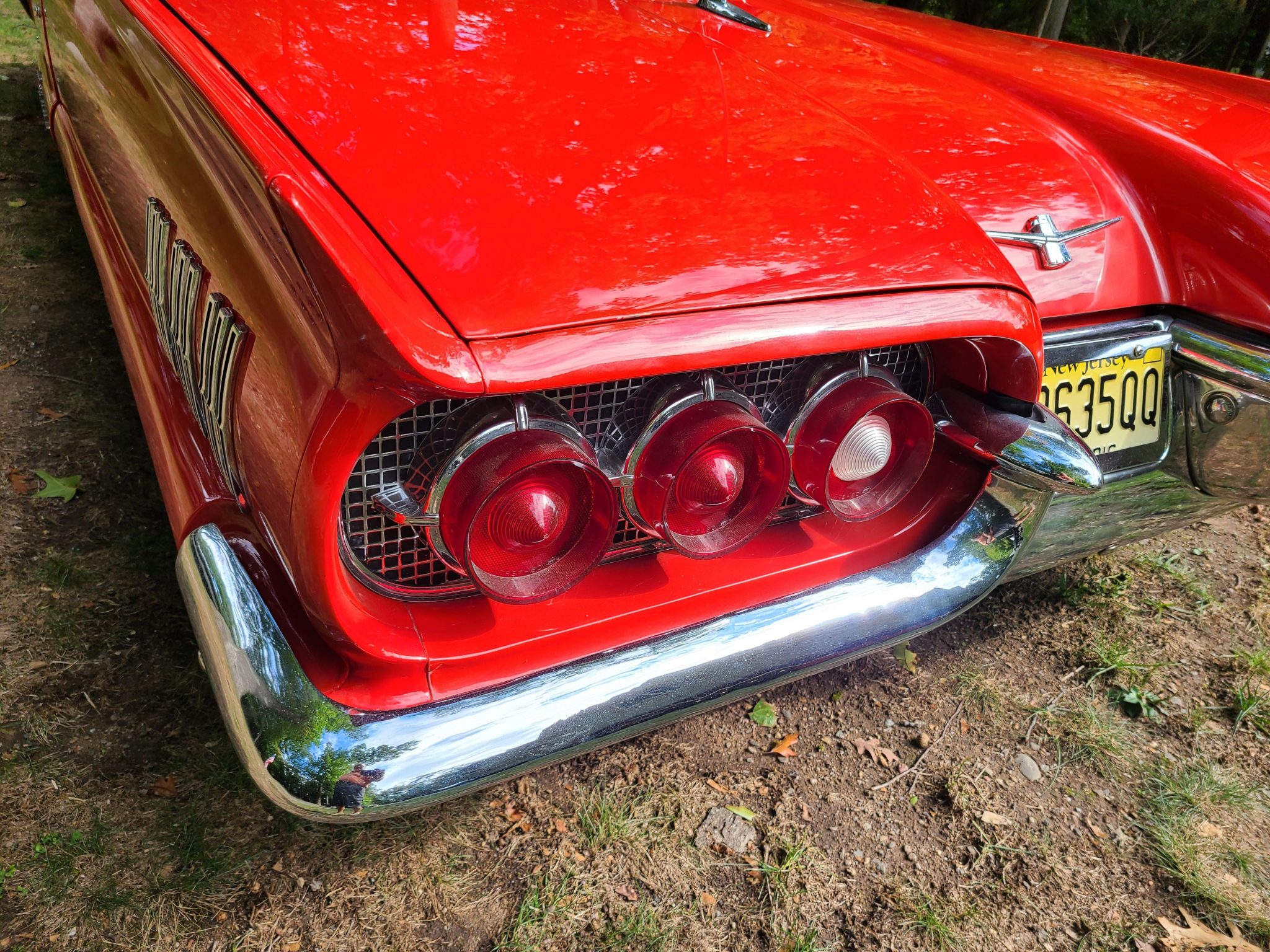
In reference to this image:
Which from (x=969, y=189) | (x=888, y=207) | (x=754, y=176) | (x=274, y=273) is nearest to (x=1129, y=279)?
(x=969, y=189)

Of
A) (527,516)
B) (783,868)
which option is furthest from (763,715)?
(527,516)

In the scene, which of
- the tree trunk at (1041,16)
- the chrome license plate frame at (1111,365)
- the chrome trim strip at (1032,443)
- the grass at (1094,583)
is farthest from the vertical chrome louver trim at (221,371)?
the tree trunk at (1041,16)

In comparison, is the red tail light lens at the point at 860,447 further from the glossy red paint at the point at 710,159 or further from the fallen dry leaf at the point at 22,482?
the fallen dry leaf at the point at 22,482

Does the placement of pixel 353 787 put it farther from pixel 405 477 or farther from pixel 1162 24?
pixel 1162 24

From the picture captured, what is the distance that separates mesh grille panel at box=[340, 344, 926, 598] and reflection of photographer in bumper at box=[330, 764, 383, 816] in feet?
0.76

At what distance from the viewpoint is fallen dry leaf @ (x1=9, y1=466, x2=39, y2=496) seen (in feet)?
7.51

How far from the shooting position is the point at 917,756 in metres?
1.94

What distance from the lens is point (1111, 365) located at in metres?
1.71

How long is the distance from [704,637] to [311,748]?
578 millimetres

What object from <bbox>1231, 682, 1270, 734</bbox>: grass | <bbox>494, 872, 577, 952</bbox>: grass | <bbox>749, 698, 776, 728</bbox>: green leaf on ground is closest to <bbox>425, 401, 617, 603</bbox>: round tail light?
<bbox>494, 872, 577, 952</bbox>: grass

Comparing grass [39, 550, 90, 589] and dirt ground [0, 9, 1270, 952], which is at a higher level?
grass [39, 550, 90, 589]

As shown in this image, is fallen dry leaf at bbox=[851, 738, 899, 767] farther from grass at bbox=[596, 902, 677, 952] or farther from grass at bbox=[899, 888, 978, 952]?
grass at bbox=[596, 902, 677, 952]

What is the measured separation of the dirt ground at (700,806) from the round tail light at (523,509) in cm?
75

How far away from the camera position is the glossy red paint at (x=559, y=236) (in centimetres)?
100
